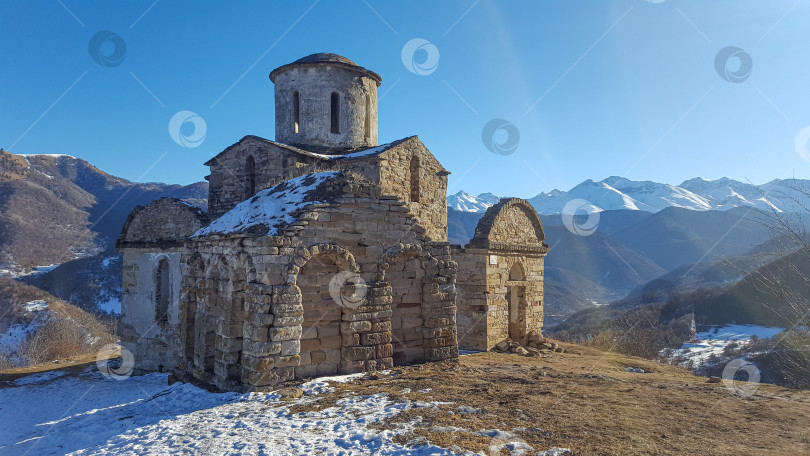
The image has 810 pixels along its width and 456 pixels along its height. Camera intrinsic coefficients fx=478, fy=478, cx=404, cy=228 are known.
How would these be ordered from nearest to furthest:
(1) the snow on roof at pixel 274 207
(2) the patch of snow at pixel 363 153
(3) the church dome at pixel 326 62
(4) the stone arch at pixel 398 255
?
(1) the snow on roof at pixel 274 207
(4) the stone arch at pixel 398 255
(2) the patch of snow at pixel 363 153
(3) the church dome at pixel 326 62

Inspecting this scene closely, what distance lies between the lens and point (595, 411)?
6.05 metres

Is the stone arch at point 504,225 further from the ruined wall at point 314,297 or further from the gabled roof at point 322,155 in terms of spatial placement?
the ruined wall at point 314,297

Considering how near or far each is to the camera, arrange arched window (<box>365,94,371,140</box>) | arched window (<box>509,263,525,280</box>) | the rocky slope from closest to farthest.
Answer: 1. arched window (<box>509,263,525,280</box>)
2. arched window (<box>365,94,371,140</box>)
3. the rocky slope

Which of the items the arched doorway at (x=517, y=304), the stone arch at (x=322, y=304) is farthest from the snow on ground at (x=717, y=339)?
the stone arch at (x=322, y=304)

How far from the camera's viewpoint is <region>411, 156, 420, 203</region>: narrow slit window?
14.5 metres

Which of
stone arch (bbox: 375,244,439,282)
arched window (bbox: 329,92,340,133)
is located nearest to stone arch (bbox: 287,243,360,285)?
stone arch (bbox: 375,244,439,282)

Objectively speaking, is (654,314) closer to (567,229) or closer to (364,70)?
(364,70)

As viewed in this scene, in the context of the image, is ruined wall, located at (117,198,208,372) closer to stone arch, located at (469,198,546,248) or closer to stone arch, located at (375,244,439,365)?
stone arch, located at (375,244,439,365)

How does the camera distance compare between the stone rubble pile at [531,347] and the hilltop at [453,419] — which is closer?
the hilltop at [453,419]

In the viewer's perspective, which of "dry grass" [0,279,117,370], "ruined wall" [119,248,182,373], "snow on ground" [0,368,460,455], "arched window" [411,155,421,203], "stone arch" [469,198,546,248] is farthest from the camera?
"dry grass" [0,279,117,370]

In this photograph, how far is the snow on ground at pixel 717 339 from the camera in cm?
2120

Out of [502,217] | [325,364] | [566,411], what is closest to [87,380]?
[325,364]

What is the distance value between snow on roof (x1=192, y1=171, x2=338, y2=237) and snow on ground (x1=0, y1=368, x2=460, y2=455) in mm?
2524

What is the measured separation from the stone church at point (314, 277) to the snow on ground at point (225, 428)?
571 mm
